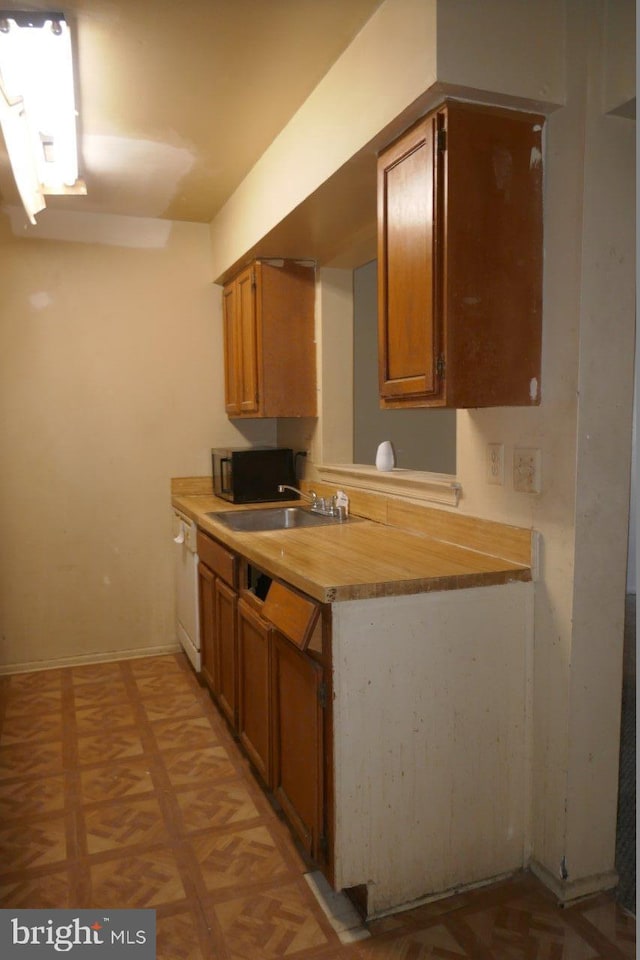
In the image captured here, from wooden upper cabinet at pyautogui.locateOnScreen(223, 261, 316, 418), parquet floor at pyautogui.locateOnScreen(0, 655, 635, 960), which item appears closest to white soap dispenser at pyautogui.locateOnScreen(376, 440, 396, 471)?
wooden upper cabinet at pyautogui.locateOnScreen(223, 261, 316, 418)

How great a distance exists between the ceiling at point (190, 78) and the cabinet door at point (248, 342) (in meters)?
0.49

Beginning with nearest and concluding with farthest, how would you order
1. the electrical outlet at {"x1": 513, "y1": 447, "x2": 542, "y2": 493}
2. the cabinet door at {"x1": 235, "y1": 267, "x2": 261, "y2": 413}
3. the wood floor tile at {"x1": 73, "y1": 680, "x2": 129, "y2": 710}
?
1. the electrical outlet at {"x1": 513, "y1": 447, "x2": 542, "y2": 493}
2. the wood floor tile at {"x1": 73, "y1": 680, "x2": 129, "y2": 710}
3. the cabinet door at {"x1": 235, "y1": 267, "x2": 261, "y2": 413}

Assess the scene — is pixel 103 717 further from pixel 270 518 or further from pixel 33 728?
pixel 270 518

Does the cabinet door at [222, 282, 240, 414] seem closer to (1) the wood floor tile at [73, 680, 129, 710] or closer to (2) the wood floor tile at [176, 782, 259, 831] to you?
(1) the wood floor tile at [73, 680, 129, 710]

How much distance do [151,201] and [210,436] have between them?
1283mm

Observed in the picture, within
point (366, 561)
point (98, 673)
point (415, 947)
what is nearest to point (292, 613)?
point (366, 561)

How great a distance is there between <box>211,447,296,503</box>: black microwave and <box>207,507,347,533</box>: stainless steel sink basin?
0.25 metres

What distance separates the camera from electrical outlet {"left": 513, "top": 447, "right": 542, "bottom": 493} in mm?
1816

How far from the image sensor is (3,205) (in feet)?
11.0

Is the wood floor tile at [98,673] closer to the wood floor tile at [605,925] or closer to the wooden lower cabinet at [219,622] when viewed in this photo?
the wooden lower cabinet at [219,622]

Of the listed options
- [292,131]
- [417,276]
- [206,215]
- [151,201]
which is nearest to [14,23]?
[292,131]

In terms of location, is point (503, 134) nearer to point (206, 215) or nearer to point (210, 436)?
point (206, 215)

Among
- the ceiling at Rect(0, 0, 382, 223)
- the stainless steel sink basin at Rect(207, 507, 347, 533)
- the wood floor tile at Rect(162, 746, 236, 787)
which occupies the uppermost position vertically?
the ceiling at Rect(0, 0, 382, 223)

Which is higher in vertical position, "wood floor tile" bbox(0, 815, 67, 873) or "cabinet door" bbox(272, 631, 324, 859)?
"cabinet door" bbox(272, 631, 324, 859)
